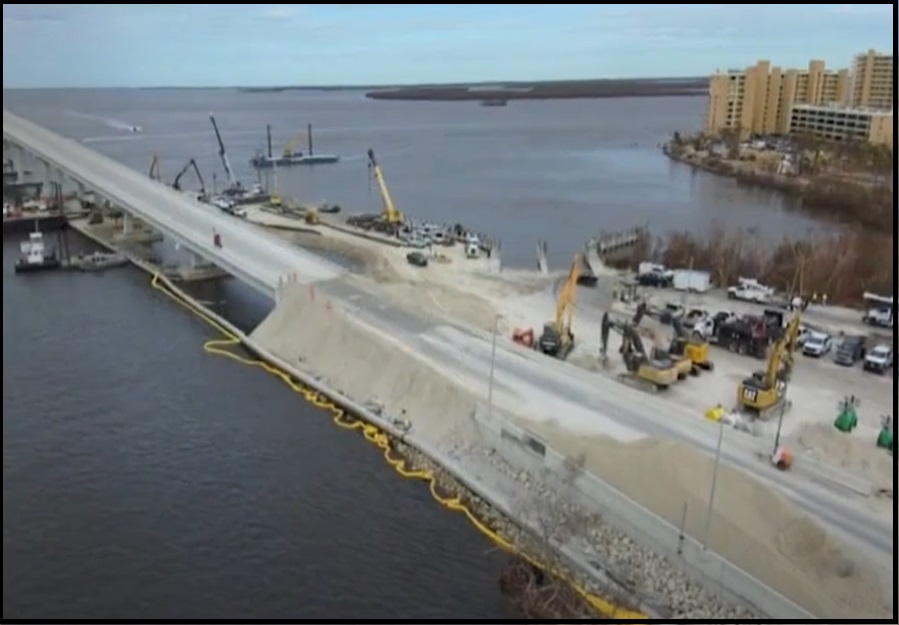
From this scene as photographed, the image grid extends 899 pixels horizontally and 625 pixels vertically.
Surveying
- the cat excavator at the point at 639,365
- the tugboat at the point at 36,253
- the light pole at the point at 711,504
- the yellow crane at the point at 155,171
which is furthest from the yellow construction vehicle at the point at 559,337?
the yellow crane at the point at 155,171

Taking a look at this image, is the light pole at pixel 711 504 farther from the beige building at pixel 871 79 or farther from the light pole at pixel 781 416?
the beige building at pixel 871 79

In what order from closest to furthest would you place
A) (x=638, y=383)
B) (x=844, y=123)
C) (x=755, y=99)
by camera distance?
(x=638, y=383) < (x=844, y=123) < (x=755, y=99)

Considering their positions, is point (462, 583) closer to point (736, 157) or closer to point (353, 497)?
point (353, 497)

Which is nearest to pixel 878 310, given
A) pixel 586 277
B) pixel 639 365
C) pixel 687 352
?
pixel 687 352

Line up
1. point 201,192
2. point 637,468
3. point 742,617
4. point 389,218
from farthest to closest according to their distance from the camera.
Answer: point 201,192, point 389,218, point 637,468, point 742,617

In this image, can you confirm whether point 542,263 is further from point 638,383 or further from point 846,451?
point 846,451

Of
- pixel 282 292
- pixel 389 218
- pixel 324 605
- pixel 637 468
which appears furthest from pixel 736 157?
pixel 324 605

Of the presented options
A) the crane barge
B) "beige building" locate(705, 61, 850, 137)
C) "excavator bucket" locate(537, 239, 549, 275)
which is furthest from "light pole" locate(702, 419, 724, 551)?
"beige building" locate(705, 61, 850, 137)
